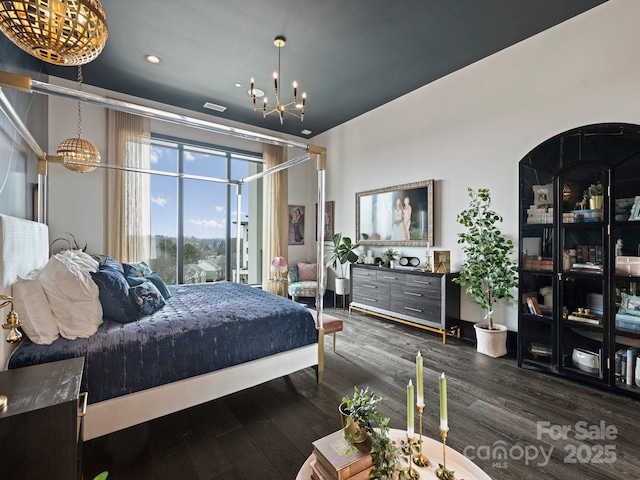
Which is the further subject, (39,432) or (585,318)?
(585,318)

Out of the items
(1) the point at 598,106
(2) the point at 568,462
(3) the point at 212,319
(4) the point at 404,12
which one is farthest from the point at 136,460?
(1) the point at 598,106

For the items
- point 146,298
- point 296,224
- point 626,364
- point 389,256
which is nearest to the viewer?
point 146,298

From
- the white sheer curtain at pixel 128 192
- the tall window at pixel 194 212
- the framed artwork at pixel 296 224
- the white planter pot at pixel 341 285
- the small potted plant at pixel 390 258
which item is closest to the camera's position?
the white sheer curtain at pixel 128 192

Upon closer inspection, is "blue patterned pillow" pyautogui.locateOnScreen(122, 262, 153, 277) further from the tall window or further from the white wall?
the white wall

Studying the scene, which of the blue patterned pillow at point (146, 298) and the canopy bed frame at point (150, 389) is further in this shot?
the blue patterned pillow at point (146, 298)

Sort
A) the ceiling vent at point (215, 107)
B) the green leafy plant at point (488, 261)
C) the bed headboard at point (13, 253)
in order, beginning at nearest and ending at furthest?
the bed headboard at point (13, 253), the green leafy plant at point (488, 261), the ceiling vent at point (215, 107)

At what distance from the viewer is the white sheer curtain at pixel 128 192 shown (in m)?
4.34

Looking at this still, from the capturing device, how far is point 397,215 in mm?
4777

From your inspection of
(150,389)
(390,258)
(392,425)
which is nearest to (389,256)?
(390,258)

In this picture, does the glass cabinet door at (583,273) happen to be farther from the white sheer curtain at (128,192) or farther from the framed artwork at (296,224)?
the white sheer curtain at (128,192)

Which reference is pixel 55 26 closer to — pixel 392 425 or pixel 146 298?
pixel 146 298

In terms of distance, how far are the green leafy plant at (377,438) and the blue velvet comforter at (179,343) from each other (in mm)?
1329

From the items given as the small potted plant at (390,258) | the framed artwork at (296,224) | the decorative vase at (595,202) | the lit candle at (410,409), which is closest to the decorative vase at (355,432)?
the lit candle at (410,409)

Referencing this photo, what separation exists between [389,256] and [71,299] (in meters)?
3.95
